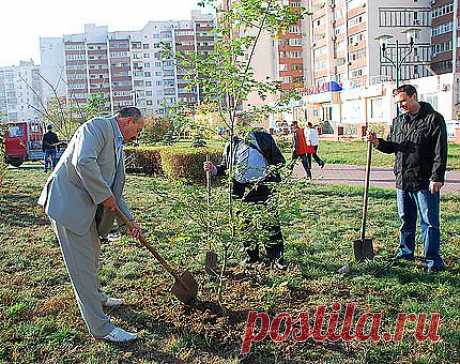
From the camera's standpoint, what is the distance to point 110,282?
4863 mm

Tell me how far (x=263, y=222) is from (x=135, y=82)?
86547 millimetres

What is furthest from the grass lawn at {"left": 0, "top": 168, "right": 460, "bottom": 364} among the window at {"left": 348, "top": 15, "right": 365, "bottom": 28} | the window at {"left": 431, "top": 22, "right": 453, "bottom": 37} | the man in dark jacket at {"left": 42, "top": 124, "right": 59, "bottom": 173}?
the window at {"left": 348, "top": 15, "right": 365, "bottom": 28}

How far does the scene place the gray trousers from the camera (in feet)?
11.1


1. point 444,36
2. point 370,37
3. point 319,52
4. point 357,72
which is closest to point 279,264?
point 370,37

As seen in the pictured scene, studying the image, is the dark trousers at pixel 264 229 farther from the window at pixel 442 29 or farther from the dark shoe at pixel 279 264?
the window at pixel 442 29

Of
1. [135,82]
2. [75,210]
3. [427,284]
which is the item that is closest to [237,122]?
[75,210]

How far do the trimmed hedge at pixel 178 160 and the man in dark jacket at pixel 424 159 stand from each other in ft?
21.1

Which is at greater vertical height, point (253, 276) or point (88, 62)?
point (88, 62)

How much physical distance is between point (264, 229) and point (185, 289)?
0.84 m

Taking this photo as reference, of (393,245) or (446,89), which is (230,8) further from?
(446,89)

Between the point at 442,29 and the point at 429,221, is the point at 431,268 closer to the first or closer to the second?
the point at 429,221

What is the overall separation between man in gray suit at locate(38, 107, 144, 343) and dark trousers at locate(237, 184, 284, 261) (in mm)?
1061

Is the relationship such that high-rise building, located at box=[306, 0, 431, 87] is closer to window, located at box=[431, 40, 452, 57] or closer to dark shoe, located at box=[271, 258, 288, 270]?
window, located at box=[431, 40, 452, 57]

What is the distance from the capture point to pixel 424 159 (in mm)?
4656
